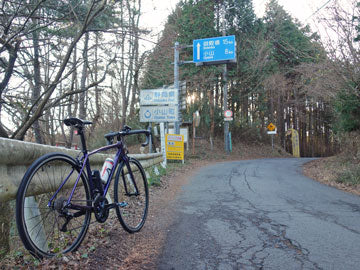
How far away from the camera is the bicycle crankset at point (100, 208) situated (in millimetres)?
2939

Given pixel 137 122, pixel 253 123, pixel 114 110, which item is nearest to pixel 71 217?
pixel 114 110

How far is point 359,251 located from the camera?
9.93 ft

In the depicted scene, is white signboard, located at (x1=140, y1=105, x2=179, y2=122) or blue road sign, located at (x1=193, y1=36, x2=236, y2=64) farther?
blue road sign, located at (x1=193, y1=36, x2=236, y2=64)

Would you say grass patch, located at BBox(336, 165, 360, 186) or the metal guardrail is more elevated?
the metal guardrail

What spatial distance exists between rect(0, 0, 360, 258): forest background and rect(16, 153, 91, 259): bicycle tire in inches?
113

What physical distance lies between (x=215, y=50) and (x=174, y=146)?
563 cm

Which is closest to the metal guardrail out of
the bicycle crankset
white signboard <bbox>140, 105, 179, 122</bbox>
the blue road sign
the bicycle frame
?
the bicycle frame

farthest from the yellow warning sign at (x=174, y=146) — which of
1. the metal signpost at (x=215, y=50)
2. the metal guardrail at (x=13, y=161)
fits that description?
the metal guardrail at (x=13, y=161)

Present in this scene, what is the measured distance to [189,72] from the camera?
23266 millimetres

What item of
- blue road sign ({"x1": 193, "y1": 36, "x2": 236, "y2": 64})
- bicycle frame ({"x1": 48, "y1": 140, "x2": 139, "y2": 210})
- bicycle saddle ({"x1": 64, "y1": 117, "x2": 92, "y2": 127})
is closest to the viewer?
bicycle frame ({"x1": 48, "y1": 140, "x2": 139, "y2": 210})

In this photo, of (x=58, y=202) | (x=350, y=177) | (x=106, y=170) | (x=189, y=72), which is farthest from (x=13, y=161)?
(x=189, y=72)

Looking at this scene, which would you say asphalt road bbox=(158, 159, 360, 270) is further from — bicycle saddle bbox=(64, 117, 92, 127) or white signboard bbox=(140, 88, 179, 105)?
white signboard bbox=(140, 88, 179, 105)

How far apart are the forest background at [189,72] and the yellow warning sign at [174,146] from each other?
8.89 feet

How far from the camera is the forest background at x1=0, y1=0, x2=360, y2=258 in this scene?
5664mm
